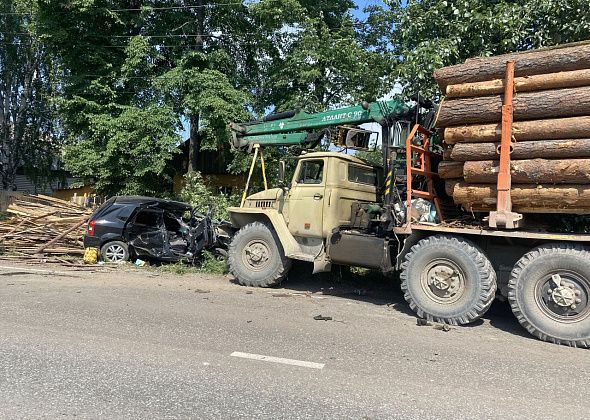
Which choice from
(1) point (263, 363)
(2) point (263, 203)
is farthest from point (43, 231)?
(1) point (263, 363)

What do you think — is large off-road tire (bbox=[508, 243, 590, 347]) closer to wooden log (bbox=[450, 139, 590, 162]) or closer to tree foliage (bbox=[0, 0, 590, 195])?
wooden log (bbox=[450, 139, 590, 162])

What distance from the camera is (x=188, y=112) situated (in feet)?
60.4

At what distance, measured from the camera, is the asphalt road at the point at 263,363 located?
4.10 metres

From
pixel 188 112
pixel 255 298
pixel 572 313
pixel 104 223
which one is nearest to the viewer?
pixel 572 313

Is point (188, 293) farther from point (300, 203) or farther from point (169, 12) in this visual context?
point (169, 12)

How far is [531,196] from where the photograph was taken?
6.68m

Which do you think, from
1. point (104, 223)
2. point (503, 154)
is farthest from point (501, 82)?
point (104, 223)

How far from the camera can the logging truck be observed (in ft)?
21.2

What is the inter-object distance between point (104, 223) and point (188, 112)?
284 inches

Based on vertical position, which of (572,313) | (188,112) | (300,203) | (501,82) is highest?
(188,112)

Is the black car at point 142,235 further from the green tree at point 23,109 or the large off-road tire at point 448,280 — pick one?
the green tree at point 23,109

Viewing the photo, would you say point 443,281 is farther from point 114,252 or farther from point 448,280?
point 114,252

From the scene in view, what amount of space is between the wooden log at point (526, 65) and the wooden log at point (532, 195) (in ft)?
4.98

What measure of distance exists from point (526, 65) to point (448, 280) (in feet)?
10.2
